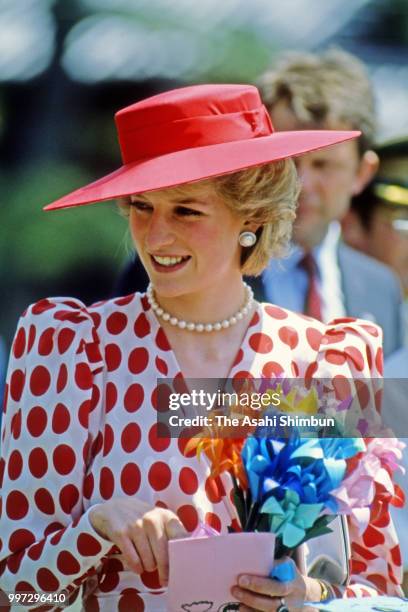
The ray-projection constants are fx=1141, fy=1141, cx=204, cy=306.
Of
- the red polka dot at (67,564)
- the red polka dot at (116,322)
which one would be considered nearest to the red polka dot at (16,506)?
the red polka dot at (67,564)

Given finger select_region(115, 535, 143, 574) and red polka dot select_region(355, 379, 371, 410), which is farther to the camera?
red polka dot select_region(355, 379, 371, 410)

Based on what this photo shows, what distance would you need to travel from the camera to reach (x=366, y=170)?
3.72 meters

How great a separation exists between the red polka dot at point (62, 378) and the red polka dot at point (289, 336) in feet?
1.27

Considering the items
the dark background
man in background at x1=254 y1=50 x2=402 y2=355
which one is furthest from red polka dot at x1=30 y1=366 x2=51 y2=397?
man in background at x1=254 y1=50 x2=402 y2=355

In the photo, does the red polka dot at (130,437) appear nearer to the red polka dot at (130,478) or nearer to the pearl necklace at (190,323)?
the red polka dot at (130,478)

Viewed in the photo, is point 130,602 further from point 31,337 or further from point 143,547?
point 31,337

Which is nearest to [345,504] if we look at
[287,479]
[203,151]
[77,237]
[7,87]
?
[287,479]

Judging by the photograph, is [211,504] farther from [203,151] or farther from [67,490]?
[203,151]

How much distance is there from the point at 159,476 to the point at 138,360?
22cm

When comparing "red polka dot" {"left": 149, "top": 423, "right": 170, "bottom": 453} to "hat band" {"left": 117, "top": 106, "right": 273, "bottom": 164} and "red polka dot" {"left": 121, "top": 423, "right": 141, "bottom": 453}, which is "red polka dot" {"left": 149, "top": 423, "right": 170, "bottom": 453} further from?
"hat band" {"left": 117, "top": 106, "right": 273, "bottom": 164}

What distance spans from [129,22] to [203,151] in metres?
1.72

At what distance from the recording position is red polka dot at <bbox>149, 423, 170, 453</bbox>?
1.83 meters

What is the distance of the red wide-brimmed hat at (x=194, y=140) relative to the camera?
1.83 m

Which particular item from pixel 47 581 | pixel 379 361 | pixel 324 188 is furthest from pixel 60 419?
pixel 324 188
